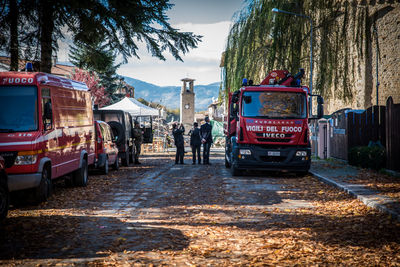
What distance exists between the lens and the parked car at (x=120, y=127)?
63.1 ft

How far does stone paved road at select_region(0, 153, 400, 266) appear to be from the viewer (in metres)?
5.21

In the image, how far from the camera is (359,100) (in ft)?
97.0

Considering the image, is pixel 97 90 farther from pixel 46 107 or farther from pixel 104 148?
pixel 46 107

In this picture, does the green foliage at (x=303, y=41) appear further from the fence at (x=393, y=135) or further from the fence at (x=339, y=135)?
the fence at (x=393, y=135)

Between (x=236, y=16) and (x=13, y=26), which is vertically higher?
(x=236, y=16)

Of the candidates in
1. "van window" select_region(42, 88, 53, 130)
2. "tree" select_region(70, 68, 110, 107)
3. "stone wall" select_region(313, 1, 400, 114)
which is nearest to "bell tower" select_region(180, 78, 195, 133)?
"tree" select_region(70, 68, 110, 107)

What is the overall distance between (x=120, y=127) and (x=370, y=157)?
32.3 ft

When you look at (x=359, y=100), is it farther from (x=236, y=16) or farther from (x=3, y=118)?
(x=3, y=118)

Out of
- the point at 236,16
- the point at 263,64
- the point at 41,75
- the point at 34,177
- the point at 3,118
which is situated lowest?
the point at 34,177

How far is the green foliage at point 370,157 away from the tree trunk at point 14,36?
40.2ft

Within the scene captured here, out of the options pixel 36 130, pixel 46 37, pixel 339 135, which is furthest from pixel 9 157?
pixel 339 135

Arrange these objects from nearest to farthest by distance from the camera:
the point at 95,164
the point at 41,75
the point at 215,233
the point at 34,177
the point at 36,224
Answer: the point at 215,233 → the point at 36,224 → the point at 34,177 → the point at 41,75 → the point at 95,164

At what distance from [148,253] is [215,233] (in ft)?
4.37

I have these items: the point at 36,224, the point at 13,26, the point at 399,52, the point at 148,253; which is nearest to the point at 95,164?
the point at 13,26
